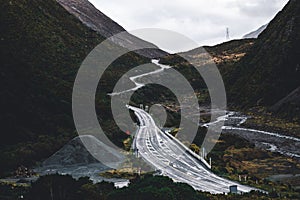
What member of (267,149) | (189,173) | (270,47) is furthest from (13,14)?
(189,173)

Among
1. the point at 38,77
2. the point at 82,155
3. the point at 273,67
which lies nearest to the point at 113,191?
the point at 82,155

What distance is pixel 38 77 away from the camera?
303 feet

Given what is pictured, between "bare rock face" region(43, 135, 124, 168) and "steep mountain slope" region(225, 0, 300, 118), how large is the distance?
5661cm

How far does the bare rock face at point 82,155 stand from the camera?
5431 centimetres

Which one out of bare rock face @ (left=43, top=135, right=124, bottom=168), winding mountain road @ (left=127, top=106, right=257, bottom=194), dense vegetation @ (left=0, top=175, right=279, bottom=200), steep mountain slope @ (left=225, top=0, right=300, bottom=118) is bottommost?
winding mountain road @ (left=127, top=106, right=257, bottom=194)

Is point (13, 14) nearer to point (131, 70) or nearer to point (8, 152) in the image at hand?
point (131, 70)

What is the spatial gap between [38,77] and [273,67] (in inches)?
2240

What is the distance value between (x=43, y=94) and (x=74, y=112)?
652 cm

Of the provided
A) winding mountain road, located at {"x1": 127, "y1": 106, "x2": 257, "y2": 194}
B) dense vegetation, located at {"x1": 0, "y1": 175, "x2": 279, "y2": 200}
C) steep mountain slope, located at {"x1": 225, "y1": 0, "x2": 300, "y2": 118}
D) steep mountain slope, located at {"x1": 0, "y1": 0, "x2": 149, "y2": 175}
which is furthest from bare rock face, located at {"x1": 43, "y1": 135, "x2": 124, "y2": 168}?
steep mountain slope, located at {"x1": 225, "y1": 0, "x2": 300, "y2": 118}

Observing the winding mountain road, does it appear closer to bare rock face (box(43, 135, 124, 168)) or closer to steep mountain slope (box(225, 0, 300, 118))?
bare rock face (box(43, 135, 124, 168))

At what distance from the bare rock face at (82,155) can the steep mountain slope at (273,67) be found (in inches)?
2229

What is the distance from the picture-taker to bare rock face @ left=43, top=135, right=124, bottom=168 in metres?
54.3

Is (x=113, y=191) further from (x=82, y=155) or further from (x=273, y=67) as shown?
(x=273, y=67)

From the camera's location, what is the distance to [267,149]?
222 ft
